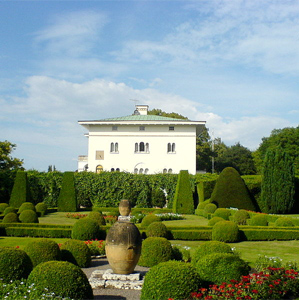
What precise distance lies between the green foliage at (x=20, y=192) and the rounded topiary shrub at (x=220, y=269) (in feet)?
79.9

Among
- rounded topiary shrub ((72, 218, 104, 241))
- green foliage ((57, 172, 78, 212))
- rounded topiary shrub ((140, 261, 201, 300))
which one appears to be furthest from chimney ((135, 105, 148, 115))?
rounded topiary shrub ((140, 261, 201, 300))

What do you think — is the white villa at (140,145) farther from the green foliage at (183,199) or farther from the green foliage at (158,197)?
the green foliage at (183,199)

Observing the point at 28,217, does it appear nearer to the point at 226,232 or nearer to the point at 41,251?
the point at 226,232

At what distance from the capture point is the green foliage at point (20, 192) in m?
29.8

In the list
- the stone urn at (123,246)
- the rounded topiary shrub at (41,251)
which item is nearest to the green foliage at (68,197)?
the rounded topiary shrub at (41,251)

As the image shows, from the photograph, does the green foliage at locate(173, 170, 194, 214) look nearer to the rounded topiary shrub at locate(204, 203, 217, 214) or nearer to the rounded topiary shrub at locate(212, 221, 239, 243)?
the rounded topiary shrub at locate(204, 203, 217, 214)

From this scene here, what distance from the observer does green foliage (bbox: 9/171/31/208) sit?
29.8m

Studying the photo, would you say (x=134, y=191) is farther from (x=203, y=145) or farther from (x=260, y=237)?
(x=203, y=145)

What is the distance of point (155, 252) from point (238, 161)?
57.3 metres

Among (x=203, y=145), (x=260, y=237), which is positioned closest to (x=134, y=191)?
(x=260, y=237)

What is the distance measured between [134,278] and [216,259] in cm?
211

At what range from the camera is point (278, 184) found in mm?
29000

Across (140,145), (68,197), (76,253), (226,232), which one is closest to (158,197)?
(68,197)

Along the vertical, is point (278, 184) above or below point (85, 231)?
above
